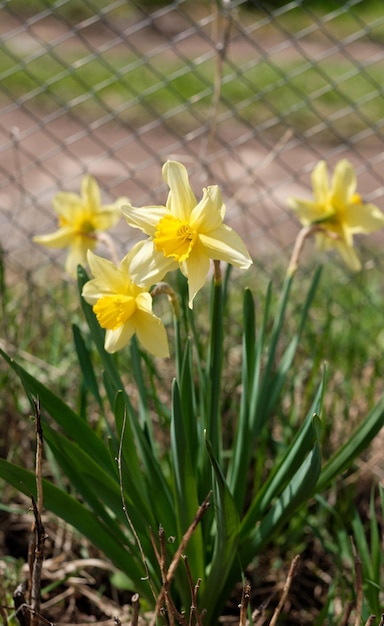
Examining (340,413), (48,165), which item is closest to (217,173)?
(48,165)

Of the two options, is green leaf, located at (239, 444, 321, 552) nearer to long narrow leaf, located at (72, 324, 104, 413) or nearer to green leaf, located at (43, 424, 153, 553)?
green leaf, located at (43, 424, 153, 553)

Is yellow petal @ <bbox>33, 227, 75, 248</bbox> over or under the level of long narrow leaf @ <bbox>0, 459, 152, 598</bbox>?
over

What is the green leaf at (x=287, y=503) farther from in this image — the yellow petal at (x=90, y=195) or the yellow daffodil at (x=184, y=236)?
the yellow petal at (x=90, y=195)

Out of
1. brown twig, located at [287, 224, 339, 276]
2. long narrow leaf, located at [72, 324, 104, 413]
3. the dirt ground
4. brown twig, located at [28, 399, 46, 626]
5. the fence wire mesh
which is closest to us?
brown twig, located at [28, 399, 46, 626]

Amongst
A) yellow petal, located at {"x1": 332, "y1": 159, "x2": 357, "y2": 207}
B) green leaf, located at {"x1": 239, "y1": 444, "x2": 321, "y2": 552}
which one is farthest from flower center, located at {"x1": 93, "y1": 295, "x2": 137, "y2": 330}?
yellow petal, located at {"x1": 332, "y1": 159, "x2": 357, "y2": 207}

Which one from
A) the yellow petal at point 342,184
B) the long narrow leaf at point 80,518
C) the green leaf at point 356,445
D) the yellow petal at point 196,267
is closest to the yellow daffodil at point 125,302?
the yellow petal at point 196,267

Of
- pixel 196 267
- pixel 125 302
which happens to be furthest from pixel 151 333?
pixel 196 267

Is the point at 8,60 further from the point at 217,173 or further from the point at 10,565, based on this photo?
the point at 10,565

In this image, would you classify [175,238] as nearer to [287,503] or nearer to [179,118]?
[287,503]
